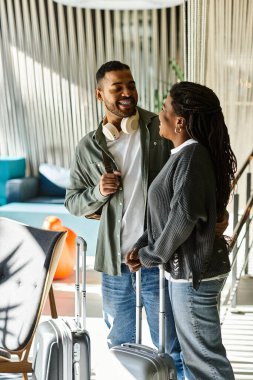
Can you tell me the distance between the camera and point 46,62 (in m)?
8.12

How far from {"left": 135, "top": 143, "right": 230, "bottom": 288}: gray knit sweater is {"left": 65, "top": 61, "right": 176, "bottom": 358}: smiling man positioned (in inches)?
12.5

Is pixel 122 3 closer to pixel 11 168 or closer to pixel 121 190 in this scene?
pixel 11 168

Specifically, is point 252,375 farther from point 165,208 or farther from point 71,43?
point 71,43

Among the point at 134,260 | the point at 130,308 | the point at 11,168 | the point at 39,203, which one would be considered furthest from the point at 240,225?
the point at 11,168

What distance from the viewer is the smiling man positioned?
88.7 inches

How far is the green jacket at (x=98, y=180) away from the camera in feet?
7.42

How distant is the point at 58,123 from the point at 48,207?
172 cm

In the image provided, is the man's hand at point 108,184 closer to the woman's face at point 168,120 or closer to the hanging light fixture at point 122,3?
the woman's face at point 168,120

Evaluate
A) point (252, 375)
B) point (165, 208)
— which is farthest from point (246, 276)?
point (165, 208)

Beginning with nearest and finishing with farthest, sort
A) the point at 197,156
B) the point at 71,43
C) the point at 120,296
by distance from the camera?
1. the point at 197,156
2. the point at 120,296
3. the point at 71,43

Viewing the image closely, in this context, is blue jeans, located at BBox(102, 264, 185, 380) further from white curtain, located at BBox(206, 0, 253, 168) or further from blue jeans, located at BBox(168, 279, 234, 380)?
white curtain, located at BBox(206, 0, 253, 168)

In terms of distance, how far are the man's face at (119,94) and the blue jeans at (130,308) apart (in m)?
0.56

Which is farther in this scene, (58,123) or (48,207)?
(58,123)

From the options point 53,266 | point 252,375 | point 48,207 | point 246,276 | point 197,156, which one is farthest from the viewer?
point 48,207
